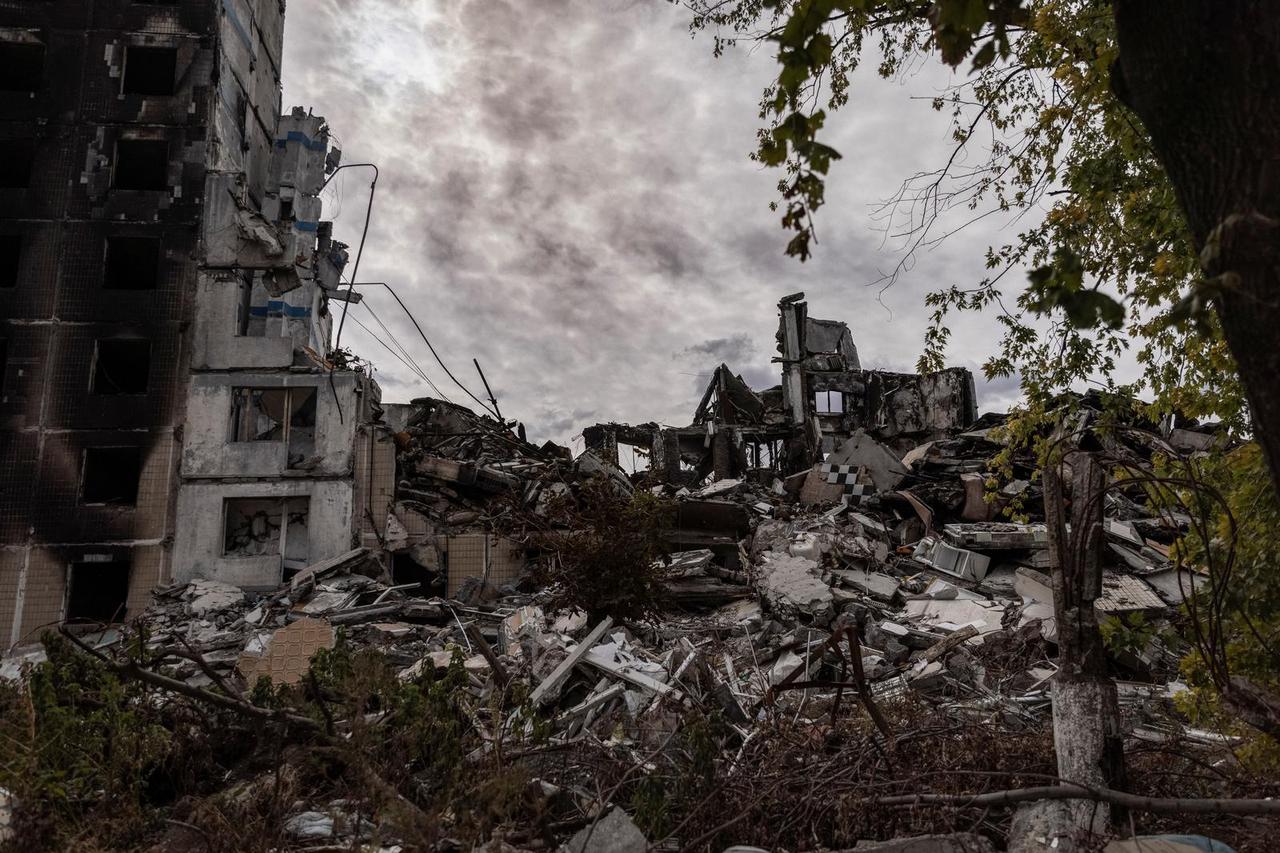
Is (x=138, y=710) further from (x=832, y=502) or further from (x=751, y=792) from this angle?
(x=832, y=502)

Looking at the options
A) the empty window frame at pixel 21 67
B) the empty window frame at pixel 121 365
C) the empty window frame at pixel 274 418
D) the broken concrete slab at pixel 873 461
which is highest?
the empty window frame at pixel 21 67

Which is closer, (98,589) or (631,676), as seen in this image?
(631,676)

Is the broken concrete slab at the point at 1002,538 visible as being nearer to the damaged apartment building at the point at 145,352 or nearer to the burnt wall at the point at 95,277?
the damaged apartment building at the point at 145,352

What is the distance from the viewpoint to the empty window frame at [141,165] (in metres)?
20.8

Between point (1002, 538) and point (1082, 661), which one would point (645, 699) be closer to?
point (1082, 661)

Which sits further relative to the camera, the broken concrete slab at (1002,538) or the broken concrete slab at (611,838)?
the broken concrete slab at (1002,538)

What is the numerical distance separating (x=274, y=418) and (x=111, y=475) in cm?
462

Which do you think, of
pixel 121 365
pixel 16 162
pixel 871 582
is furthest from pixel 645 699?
pixel 16 162

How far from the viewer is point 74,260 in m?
19.6

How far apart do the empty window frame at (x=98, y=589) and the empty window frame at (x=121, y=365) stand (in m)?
4.41

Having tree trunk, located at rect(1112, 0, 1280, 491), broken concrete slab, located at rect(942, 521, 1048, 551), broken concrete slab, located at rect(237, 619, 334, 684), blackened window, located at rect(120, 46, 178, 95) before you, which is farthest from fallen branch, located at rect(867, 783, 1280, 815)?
blackened window, located at rect(120, 46, 178, 95)

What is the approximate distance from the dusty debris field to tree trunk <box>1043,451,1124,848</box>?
0.22 m

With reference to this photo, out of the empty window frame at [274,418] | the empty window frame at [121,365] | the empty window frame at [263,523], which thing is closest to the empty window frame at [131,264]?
the empty window frame at [121,365]

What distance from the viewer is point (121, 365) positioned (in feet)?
68.9
